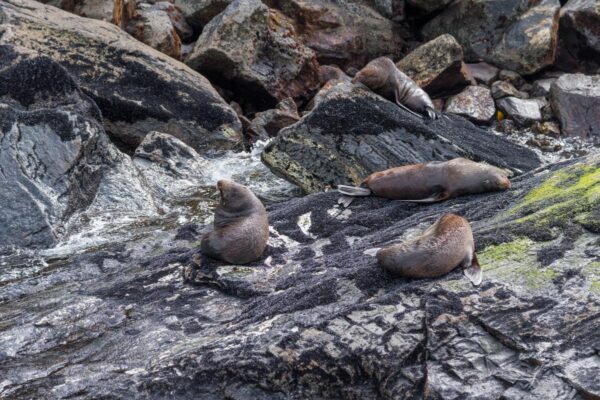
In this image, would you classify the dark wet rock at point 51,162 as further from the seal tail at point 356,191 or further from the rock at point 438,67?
the rock at point 438,67

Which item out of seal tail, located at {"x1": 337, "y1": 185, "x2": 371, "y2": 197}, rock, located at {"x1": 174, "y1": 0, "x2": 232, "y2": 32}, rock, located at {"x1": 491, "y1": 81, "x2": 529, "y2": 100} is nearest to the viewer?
seal tail, located at {"x1": 337, "y1": 185, "x2": 371, "y2": 197}

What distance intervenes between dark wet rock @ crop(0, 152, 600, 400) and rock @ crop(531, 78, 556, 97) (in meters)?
10.2

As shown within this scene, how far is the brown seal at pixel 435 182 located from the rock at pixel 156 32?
8796 millimetres

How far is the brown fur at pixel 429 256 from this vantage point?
490 centimetres

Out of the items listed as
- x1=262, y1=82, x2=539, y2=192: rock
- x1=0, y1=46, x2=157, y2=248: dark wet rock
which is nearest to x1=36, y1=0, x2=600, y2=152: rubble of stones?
x1=262, y1=82, x2=539, y2=192: rock

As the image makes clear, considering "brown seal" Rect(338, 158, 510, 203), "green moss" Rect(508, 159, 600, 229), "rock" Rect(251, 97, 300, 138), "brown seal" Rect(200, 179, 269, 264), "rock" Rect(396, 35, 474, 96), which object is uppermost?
"green moss" Rect(508, 159, 600, 229)

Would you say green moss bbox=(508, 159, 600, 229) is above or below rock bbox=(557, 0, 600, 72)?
above

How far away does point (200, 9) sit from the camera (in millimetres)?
16766

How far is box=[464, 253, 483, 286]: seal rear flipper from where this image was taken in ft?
15.4

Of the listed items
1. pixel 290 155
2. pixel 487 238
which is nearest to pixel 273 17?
pixel 290 155

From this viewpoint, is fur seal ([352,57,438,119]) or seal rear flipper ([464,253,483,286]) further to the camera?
fur seal ([352,57,438,119])

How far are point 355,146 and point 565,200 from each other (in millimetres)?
4298

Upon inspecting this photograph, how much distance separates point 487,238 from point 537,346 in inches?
49.2

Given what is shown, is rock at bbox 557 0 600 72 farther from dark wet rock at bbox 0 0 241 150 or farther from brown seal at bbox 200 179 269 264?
brown seal at bbox 200 179 269 264
